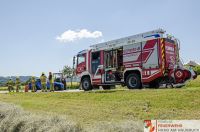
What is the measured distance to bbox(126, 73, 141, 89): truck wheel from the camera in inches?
737

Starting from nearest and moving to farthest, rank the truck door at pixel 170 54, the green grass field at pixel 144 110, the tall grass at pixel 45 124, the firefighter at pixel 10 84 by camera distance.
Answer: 1. the tall grass at pixel 45 124
2. the green grass field at pixel 144 110
3. the truck door at pixel 170 54
4. the firefighter at pixel 10 84

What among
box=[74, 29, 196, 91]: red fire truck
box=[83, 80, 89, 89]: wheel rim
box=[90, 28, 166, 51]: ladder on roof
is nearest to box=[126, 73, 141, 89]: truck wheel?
box=[74, 29, 196, 91]: red fire truck

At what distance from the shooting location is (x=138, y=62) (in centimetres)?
1862

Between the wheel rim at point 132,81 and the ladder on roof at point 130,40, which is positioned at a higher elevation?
the ladder on roof at point 130,40

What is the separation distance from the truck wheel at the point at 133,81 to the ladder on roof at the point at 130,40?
1.97 meters

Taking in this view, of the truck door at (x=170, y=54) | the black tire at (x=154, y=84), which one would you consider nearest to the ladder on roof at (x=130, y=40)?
the truck door at (x=170, y=54)

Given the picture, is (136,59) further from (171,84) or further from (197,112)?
(197,112)

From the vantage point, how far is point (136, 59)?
61.5ft

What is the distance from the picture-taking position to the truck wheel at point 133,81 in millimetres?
18719

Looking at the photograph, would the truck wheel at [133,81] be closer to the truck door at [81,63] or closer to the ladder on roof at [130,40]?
the ladder on roof at [130,40]

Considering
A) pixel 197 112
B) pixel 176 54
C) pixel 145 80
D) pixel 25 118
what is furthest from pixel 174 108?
pixel 176 54

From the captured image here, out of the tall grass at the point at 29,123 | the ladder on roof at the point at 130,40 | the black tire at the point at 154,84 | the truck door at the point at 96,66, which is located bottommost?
the tall grass at the point at 29,123

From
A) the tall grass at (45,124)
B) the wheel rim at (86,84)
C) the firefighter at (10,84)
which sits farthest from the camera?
the firefighter at (10,84)

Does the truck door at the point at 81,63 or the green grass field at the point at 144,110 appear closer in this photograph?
the green grass field at the point at 144,110
